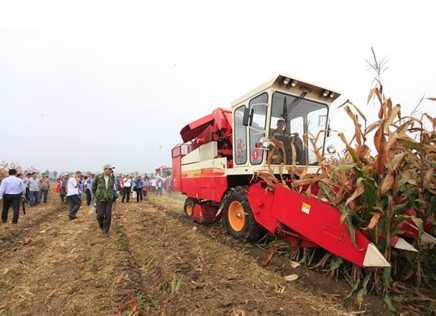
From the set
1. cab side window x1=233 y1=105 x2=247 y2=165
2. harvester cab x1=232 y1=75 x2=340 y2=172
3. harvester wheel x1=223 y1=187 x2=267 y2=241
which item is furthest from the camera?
cab side window x1=233 y1=105 x2=247 y2=165

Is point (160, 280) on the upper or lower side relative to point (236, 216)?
lower

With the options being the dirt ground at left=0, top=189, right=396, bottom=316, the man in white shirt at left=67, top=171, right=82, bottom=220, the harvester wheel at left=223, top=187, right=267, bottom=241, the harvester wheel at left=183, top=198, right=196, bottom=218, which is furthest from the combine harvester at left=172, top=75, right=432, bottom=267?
the man in white shirt at left=67, top=171, right=82, bottom=220

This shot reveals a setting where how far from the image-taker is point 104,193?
6.75 m

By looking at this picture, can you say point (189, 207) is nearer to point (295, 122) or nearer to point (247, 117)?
point (247, 117)

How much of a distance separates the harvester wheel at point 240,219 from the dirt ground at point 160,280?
205 millimetres

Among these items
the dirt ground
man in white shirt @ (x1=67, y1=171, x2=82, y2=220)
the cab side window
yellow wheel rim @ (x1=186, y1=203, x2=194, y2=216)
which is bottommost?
the dirt ground

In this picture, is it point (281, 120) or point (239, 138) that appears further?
point (239, 138)

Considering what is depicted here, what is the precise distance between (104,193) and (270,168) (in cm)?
416

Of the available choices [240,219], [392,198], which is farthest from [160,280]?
[392,198]

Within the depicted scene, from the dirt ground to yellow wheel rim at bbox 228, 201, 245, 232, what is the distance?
1.03ft

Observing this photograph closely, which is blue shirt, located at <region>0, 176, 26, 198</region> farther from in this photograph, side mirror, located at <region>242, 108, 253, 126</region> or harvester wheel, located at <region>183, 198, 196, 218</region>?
side mirror, located at <region>242, 108, 253, 126</region>

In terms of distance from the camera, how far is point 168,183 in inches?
1018

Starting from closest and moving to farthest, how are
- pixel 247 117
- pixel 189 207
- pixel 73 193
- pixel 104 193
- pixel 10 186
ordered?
1. pixel 247 117
2. pixel 104 193
3. pixel 10 186
4. pixel 189 207
5. pixel 73 193

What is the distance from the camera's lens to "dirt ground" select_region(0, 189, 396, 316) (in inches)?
120
